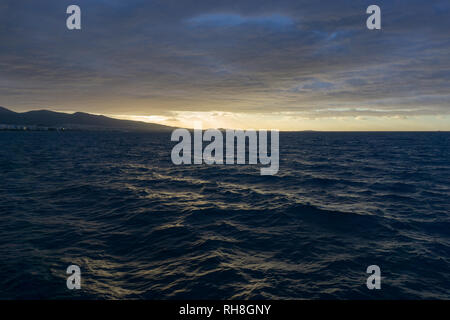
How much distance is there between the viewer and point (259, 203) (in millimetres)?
19422

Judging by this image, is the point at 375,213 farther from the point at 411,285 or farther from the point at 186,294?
the point at 186,294

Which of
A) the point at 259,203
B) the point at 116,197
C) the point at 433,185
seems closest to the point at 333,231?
the point at 259,203

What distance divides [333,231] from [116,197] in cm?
1619

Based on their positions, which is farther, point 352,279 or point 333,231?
point 333,231

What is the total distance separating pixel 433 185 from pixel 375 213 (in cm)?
1473

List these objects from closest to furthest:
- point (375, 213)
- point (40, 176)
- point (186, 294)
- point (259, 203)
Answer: point (186, 294) → point (375, 213) → point (259, 203) → point (40, 176)

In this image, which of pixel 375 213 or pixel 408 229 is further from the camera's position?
Result: pixel 375 213

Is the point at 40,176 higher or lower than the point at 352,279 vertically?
higher

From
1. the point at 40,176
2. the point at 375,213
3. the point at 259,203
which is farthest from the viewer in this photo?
the point at 40,176

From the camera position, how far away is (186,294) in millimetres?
8305
